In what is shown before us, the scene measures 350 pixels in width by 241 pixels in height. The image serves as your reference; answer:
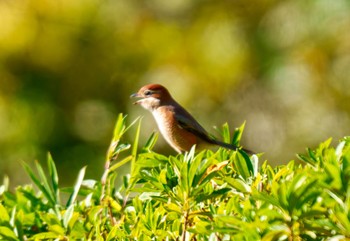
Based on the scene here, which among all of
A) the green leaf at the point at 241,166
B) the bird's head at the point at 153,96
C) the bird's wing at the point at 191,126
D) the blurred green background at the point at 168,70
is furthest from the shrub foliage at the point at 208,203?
the blurred green background at the point at 168,70

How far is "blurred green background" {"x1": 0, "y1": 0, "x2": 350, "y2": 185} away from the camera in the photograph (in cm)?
826

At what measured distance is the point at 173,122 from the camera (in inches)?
220

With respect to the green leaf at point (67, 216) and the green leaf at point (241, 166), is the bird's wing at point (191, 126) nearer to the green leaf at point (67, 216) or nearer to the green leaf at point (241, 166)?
the green leaf at point (67, 216)

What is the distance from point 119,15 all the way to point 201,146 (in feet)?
13.7

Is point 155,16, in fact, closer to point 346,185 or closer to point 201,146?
point 201,146

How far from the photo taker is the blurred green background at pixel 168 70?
8258 millimetres

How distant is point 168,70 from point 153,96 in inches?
114

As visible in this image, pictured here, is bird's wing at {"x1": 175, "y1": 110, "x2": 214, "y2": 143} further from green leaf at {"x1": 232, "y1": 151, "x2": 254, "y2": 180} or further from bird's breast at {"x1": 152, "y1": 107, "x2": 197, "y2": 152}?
green leaf at {"x1": 232, "y1": 151, "x2": 254, "y2": 180}

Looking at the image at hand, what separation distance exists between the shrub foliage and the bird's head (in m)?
2.94

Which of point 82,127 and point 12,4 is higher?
point 12,4

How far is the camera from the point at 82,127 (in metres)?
8.66

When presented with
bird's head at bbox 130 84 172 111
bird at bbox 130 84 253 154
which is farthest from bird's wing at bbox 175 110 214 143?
bird's head at bbox 130 84 172 111

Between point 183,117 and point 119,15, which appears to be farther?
point 119,15

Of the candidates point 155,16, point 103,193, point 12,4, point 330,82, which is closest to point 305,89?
point 330,82
